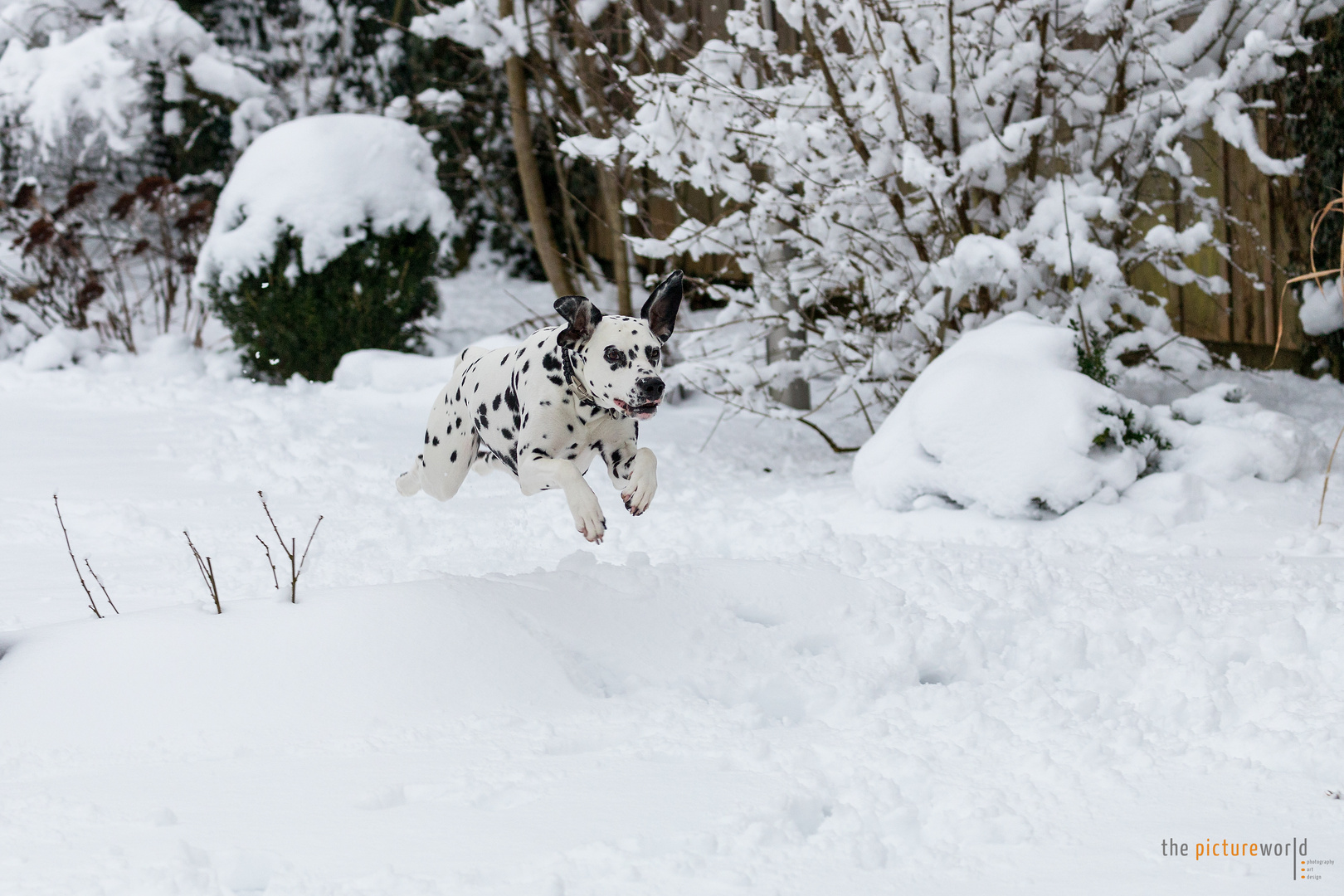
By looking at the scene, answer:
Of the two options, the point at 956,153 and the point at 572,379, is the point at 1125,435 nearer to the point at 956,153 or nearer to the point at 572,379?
the point at 956,153

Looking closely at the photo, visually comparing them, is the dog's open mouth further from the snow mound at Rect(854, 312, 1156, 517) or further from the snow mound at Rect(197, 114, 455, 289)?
the snow mound at Rect(197, 114, 455, 289)

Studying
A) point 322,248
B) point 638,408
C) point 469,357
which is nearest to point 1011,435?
point 469,357

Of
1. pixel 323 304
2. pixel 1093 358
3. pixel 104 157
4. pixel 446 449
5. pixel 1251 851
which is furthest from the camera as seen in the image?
pixel 104 157

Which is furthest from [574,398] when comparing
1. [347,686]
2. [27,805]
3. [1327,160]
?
[1327,160]

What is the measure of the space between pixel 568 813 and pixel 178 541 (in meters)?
3.19

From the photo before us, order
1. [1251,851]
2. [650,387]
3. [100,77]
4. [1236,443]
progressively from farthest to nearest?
1. [100,77]
2. [1236,443]
3. [650,387]
4. [1251,851]

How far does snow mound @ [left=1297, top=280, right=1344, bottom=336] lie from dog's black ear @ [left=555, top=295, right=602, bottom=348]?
482 cm

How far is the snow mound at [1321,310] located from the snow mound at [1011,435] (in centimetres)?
159

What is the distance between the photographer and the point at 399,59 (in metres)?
12.4

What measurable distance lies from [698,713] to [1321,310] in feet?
15.8

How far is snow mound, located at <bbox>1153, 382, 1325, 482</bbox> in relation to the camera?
17.1 ft

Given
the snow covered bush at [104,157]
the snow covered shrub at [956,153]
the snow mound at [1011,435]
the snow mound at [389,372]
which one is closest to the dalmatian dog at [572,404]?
the snow mound at [1011,435]

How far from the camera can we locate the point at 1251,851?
7.53ft

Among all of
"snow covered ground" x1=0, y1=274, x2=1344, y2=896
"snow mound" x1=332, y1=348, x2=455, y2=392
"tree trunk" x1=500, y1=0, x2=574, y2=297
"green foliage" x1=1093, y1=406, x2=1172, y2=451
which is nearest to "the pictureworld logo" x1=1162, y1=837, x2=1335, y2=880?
"snow covered ground" x1=0, y1=274, x2=1344, y2=896
